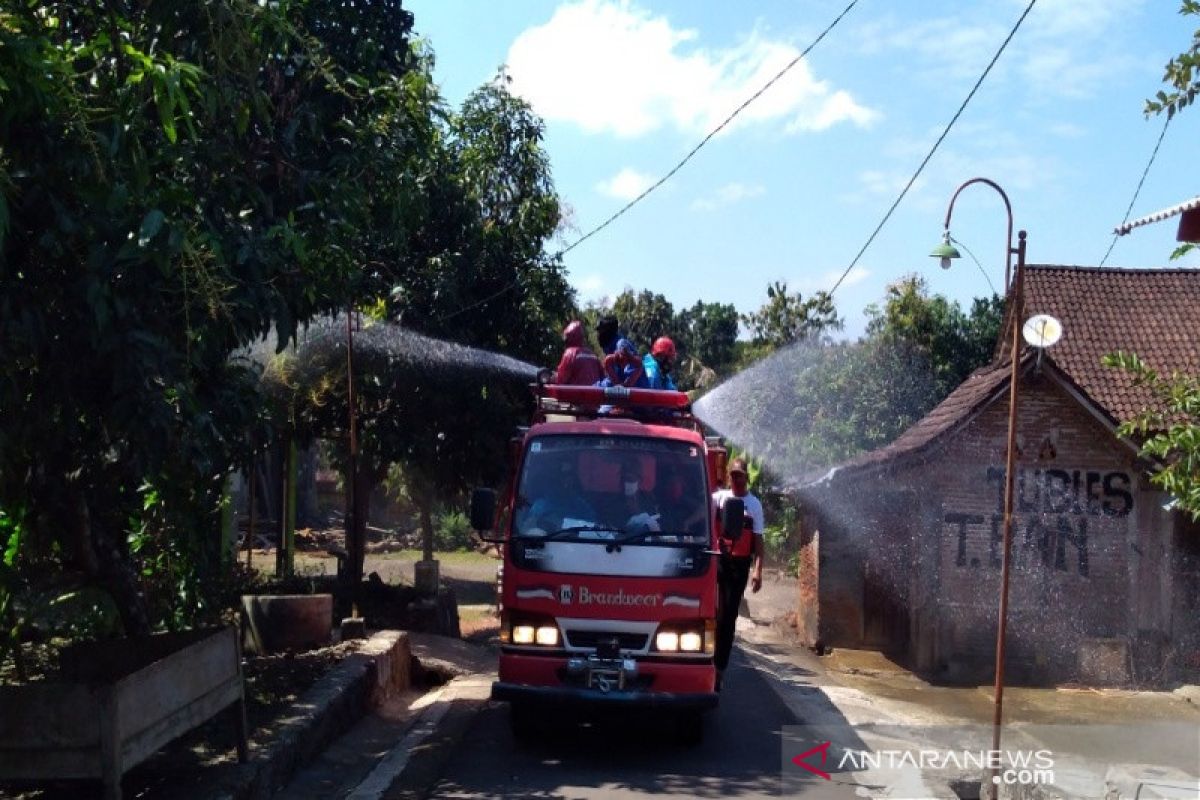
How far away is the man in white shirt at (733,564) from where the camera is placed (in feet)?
35.3

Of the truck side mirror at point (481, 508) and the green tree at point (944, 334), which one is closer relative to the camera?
the truck side mirror at point (481, 508)

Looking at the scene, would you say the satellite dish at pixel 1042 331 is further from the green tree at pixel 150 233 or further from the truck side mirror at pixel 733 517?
the green tree at pixel 150 233

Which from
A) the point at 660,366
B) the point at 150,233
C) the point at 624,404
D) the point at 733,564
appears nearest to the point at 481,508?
the point at 624,404

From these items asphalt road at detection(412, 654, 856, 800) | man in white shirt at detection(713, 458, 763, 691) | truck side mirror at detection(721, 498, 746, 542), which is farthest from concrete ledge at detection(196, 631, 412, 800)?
truck side mirror at detection(721, 498, 746, 542)

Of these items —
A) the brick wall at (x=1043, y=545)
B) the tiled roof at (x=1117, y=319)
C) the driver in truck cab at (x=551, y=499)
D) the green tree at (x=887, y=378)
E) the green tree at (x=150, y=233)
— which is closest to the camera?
the green tree at (x=150, y=233)

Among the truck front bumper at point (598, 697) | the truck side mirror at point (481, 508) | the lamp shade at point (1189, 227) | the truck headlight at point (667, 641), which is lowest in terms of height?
the truck front bumper at point (598, 697)

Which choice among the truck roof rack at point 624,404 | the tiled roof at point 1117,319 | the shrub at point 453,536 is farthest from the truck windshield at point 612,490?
the shrub at point 453,536

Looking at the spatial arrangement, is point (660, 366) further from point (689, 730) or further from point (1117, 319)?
point (1117, 319)

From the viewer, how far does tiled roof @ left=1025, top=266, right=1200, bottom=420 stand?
17141 mm

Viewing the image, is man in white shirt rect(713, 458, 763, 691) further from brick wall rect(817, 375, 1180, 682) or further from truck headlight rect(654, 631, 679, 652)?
brick wall rect(817, 375, 1180, 682)

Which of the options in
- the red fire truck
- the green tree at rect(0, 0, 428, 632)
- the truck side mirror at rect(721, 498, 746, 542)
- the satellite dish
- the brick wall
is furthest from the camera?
the brick wall

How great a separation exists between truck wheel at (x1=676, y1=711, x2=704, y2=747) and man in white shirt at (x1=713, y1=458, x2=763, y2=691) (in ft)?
2.09

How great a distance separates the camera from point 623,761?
372 inches

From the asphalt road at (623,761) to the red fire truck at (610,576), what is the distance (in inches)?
13.3
